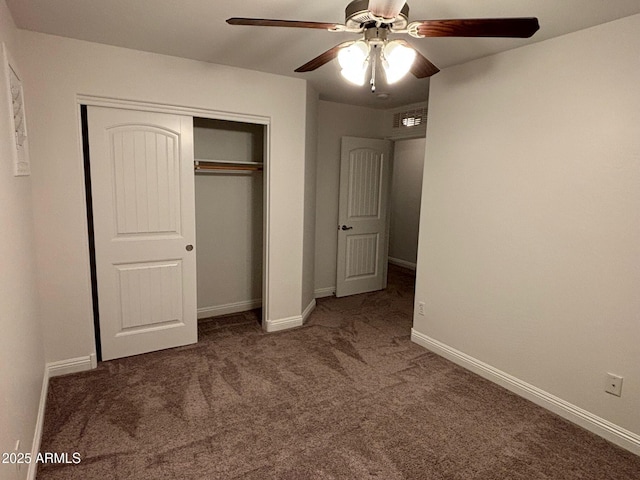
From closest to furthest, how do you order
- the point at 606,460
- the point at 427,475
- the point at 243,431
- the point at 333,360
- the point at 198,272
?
the point at 427,475
the point at 606,460
the point at 243,431
the point at 333,360
the point at 198,272

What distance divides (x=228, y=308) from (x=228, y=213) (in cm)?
106

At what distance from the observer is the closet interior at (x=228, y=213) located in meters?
3.75

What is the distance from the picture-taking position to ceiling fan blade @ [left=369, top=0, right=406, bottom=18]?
4.12 feet

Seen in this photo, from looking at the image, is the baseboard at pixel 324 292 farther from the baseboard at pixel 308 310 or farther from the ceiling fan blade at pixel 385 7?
the ceiling fan blade at pixel 385 7

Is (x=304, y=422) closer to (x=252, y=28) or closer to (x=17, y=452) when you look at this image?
(x=17, y=452)

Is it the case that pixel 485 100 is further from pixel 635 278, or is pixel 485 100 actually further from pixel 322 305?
pixel 322 305

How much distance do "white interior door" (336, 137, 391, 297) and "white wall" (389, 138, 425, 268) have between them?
5.29 ft

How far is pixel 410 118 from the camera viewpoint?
180 inches

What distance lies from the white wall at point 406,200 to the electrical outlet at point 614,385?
14.0ft

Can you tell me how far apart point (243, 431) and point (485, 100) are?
2.86 metres

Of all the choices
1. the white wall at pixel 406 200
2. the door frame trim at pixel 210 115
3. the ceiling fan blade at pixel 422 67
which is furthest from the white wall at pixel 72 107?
the white wall at pixel 406 200

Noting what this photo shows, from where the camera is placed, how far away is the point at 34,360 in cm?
221

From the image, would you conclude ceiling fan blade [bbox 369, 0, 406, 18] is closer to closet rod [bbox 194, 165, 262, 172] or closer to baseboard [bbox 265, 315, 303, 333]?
closet rod [bbox 194, 165, 262, 172]

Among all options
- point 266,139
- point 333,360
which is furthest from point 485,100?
point 333,360
